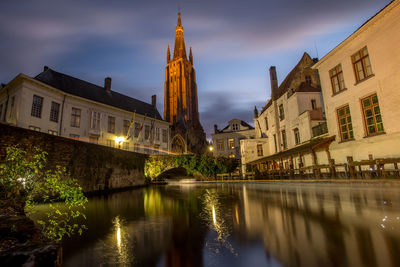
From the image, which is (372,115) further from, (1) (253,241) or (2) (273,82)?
(2) (273,82)

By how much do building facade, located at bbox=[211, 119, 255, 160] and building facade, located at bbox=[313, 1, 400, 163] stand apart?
2411cm

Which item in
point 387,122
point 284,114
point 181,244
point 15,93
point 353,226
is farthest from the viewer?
point 284,114

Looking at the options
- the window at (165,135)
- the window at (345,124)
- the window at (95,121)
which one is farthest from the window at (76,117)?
the window at (345,124)

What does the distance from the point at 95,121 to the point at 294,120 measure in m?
22.4

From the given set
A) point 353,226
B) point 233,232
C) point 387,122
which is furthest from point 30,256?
point 387,122

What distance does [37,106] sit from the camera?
1844 centimetres

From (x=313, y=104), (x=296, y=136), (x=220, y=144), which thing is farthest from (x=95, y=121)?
(x=313, y=104)

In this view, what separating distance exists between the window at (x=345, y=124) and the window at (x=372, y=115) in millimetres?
997

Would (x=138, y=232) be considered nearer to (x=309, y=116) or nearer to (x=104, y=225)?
(x=104, y=225)

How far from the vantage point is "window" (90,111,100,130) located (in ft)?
77.1

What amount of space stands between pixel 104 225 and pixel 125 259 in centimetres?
234

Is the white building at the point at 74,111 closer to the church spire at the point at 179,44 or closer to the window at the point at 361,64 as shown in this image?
the window at the point at 361,64

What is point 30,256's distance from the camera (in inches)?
62.2

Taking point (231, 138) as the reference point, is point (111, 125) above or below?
above
